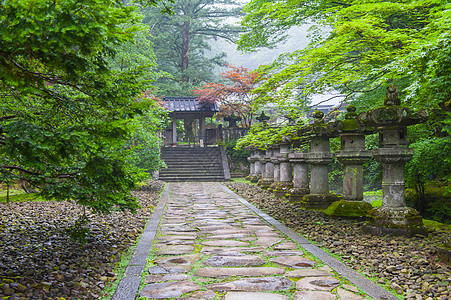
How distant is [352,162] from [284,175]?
185 inches

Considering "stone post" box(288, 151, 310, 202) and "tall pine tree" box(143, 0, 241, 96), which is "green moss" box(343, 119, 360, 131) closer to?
"stone post" box(288, 151, 310, 202)

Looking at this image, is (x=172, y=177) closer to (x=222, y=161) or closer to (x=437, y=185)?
(x=222, y=161)

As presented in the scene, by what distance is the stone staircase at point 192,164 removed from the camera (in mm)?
18672

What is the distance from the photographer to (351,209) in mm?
6262

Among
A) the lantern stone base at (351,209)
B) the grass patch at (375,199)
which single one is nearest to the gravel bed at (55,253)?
the lantern stone base at (351,209)

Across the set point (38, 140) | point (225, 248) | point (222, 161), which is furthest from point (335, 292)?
point (222, 161)

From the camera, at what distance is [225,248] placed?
182 inches

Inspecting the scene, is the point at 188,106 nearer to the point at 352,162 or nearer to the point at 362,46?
the point at 362,46

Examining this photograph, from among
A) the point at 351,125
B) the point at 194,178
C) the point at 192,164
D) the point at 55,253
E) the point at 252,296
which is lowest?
the point at 252,296

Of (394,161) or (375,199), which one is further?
(375,199)

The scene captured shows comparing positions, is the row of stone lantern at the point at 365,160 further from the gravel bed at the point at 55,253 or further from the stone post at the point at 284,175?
the gravel bed at the point at 55,253

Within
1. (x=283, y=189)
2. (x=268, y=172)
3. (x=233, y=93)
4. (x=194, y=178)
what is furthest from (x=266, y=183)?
(x=233, y=93)

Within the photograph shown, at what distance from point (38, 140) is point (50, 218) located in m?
4.08

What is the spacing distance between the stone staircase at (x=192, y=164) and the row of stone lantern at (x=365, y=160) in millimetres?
10157
